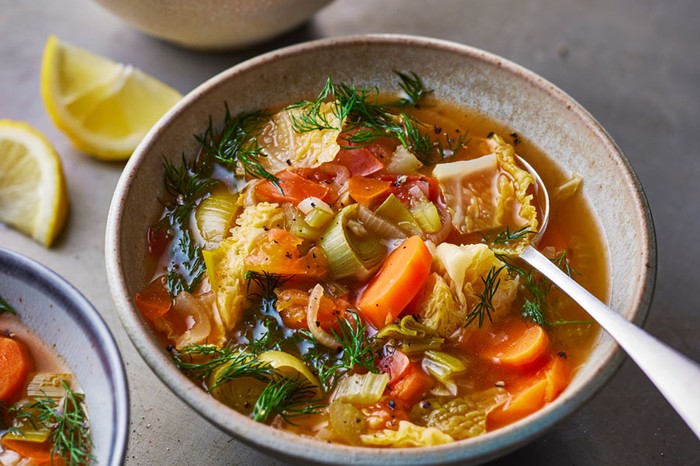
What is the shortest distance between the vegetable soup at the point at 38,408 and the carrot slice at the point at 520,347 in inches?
58.8

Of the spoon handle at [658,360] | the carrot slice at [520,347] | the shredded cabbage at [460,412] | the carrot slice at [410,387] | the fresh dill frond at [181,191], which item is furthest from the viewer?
the fresh dill frond at [181,191]

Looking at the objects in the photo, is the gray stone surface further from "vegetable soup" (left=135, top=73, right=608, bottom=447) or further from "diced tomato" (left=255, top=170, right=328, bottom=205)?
"diced tomato" (left=255, top=170, right=328, bottom=205)

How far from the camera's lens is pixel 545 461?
2.98 meters

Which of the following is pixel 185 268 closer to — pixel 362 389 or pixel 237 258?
pixel 237 258

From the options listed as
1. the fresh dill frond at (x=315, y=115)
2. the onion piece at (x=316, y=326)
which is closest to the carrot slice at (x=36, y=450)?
the onion piece at (x=316, y=326)

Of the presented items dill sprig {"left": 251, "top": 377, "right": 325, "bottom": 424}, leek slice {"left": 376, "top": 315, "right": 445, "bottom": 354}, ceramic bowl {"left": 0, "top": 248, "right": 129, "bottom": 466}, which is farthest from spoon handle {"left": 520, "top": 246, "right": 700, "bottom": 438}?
ceramic bowl {"left": 0, "top": 248, "right": 129, "bottom": 466}

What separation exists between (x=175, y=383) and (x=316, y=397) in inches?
19.8

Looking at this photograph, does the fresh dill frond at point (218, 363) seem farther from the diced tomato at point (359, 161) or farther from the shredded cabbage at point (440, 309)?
the diced tomato at point (359, 161)

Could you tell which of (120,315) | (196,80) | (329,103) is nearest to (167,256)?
(120,315)

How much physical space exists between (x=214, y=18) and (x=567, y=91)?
197cm

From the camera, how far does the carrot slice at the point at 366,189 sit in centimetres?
307

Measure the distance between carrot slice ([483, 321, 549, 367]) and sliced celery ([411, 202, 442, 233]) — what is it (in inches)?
19.3

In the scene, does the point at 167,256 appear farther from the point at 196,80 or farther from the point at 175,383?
the point at 196,80

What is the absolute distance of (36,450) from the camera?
2.72m
